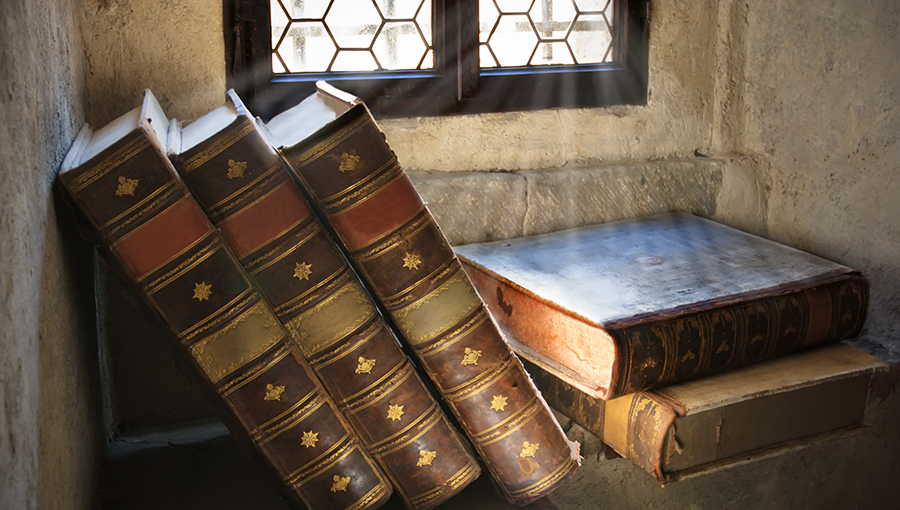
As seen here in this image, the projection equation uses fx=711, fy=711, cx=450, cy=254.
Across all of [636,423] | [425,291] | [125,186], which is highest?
[125,186]

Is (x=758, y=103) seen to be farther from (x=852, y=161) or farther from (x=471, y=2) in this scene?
(x=471, y=2)

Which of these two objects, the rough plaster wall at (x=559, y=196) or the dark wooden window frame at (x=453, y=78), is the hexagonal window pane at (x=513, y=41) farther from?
the rough plaster wall at (x=559, y=196)

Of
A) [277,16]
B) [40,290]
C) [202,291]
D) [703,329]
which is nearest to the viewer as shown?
[40,290]

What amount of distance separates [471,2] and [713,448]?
899mm

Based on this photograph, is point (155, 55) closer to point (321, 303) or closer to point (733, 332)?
point (321, 303)

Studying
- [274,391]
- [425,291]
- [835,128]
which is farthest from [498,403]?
[835,128]

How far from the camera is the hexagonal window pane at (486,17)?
141 centimetres

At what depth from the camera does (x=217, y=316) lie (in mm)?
804

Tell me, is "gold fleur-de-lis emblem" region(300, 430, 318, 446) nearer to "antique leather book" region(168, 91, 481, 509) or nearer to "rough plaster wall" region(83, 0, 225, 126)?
"antique leather book" region(168, 91, 481, 509)

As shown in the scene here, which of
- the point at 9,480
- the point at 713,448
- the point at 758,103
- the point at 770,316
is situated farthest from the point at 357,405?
the point at 758,103

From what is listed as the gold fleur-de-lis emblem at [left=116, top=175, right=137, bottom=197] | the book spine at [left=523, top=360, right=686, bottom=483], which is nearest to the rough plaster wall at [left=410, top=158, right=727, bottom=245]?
the book spine at [left=523, top=360, right=686, bottom=483]

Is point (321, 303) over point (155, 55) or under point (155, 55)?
under

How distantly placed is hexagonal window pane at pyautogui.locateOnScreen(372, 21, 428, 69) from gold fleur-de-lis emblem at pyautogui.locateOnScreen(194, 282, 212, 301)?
2.31ft

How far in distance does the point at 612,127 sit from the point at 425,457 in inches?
35.6
